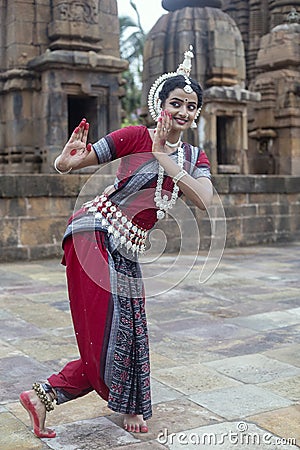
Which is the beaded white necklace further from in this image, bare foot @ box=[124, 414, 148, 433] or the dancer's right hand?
bare foot @ box=[124, 414, 148, 433]

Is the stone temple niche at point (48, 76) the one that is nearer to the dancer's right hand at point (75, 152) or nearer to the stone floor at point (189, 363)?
the stone floor at point (189, 363)

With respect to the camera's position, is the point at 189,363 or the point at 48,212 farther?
the point at 48,212

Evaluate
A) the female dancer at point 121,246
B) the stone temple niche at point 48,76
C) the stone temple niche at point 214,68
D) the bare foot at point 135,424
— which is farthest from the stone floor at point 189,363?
the stone temple niche at point 214,68

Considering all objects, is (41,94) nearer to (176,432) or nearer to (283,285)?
(283,285)

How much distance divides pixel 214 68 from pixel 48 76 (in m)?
3.12

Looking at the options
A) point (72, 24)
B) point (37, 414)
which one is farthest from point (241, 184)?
point (37, 414)

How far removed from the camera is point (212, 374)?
3988 mm

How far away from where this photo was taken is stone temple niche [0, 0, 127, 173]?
10.7 metres

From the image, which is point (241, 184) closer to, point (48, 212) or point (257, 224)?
point (257, 224)

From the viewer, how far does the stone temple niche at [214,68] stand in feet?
39.4

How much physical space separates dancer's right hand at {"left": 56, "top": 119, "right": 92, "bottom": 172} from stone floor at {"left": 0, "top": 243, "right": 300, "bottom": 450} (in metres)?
1.05

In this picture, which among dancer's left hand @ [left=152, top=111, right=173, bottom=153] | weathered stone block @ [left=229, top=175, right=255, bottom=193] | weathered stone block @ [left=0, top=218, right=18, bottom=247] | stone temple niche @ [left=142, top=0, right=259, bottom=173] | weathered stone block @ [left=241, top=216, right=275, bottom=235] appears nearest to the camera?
dancer's left hand @ [left=152, top=111, right=173, bottom=153]

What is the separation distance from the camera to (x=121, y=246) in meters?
3.12

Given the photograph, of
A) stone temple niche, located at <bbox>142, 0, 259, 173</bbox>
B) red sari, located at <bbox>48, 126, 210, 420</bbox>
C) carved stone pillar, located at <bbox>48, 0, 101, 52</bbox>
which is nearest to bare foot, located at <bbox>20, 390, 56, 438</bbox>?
red sari, located at <bbox>48, 126, 210, 420</bbox>
